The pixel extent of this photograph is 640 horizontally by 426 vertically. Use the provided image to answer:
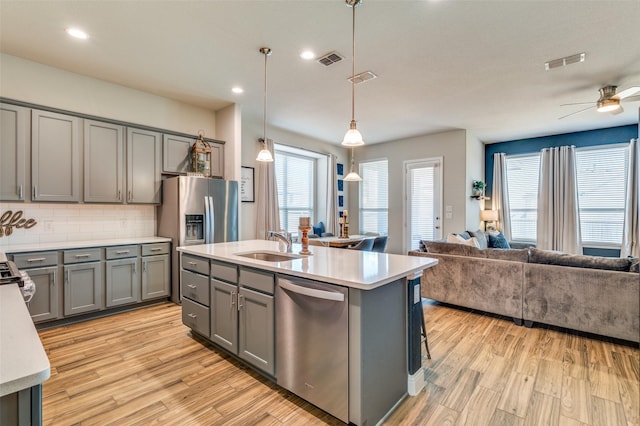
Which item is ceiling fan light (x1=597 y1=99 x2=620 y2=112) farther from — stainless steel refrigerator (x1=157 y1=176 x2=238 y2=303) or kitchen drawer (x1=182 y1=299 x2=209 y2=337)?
kitchen drawer (x1=182 y1=299 x2=209 y2=337)

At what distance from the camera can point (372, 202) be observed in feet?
24.3

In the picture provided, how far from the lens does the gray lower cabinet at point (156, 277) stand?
3.76 m

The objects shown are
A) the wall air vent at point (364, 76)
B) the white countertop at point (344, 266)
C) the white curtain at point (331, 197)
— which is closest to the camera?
the white countertop at point (344, 266)

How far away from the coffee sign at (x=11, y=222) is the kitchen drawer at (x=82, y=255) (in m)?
0.62

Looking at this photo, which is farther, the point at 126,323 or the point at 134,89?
the point at 134,89

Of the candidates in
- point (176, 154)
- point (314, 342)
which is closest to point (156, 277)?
point (176, 154)

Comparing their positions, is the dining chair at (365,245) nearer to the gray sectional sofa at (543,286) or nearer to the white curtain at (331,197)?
the gray sectional sofa at (543,286)

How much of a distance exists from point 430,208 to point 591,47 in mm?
3818

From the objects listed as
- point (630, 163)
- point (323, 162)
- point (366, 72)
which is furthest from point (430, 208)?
point (366, 72)

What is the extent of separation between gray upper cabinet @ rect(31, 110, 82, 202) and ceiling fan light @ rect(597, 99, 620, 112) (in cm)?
617

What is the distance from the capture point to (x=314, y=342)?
1857mm

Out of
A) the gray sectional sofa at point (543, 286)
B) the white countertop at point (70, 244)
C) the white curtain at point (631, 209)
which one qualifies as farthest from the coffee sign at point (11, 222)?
the white curtain at point (631, 209)

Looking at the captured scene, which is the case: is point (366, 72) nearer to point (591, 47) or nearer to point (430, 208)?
point (591, 47)

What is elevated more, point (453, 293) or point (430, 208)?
point (430, 208)
